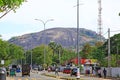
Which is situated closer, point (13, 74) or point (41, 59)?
point (13, 74)

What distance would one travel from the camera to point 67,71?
112 m

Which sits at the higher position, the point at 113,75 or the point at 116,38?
the point at 116,38

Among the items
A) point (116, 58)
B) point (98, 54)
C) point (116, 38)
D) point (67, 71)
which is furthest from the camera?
point (116, 38)

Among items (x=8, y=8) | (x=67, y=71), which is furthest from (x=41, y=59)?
(x=8, y=8)

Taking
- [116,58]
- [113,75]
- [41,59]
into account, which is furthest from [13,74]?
[41,59]

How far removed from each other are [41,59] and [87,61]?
5879cm

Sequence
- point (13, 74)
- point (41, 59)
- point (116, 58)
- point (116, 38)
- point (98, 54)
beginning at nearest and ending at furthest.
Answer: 1. point (13, 74)
2. point (116, 58)
3. point (98, 54)
4. point (116, 38)
5. point (41, 59)

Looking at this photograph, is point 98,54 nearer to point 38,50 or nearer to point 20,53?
point 20,53

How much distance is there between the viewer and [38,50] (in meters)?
193

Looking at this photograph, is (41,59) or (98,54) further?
(41,59)

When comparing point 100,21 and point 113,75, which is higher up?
point 100,21

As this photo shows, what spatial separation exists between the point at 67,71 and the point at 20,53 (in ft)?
172

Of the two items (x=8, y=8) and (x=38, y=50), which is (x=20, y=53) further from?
(x=8, y=8)

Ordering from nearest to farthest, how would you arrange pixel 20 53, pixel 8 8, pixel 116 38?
pixel 8 8 → pixel 116 38 → pixel 20 53
